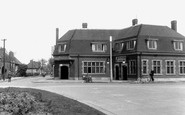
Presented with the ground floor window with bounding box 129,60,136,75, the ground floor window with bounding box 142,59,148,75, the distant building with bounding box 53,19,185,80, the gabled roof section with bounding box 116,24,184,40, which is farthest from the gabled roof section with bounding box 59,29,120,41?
the ground floor window with bounding box 142,59,148,75

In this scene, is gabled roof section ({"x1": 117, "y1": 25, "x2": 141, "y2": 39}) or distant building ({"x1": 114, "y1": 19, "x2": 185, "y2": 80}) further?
gabled roof section ({"x1": 117, "y1": 25, "x2": 141, "y2": 39})

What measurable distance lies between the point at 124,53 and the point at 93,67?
5991mm

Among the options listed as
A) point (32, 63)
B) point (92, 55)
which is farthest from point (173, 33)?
point (32, 63)

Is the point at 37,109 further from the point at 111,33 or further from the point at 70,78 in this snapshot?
the point at 111,33

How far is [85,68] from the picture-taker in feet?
152

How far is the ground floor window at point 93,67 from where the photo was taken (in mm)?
46344

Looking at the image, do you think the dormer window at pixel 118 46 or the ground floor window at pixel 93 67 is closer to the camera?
the dormer window at pixel 118 46

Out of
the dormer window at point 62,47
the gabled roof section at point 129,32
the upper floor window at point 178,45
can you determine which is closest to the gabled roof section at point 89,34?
the dormer window at point 62,47

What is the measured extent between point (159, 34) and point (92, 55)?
1142 centimetres

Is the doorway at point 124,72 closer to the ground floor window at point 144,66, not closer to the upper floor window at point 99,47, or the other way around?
the ground floor window at point 144,66

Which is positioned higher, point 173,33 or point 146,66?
point 173,33

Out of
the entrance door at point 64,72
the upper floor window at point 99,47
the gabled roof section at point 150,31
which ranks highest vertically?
the gabled roof section at point 150,31

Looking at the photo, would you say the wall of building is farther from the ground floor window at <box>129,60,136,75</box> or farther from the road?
the road

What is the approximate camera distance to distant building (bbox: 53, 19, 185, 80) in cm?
4169
